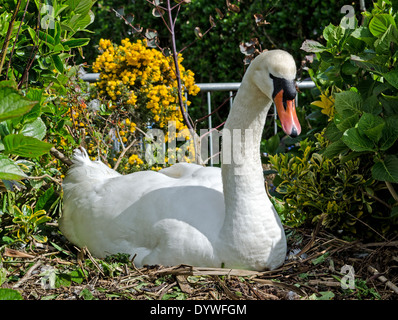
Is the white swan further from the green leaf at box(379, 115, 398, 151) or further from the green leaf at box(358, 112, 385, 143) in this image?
the green leaf at box(379, 115, 398, 151)

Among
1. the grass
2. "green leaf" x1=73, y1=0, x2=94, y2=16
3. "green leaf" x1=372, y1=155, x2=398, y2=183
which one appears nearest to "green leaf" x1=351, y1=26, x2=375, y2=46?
"green leaf" x1=372, y1=155, x2=398, y2=183

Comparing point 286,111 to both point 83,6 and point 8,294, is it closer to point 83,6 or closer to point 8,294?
point 83,6

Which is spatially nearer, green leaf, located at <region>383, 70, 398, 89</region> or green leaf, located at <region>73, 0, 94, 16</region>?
green leaf, located at <region>383, 70, 398, 89</region>

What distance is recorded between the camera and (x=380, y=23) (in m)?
2.40

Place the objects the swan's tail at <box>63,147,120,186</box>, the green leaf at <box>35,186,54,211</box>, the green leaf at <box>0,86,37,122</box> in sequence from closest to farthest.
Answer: the green leaf at <box>0,86,37,122</box> → the green leaf at <box>35,186,54,211</box> → the swan's tail at <box>63,147,120,186</box>

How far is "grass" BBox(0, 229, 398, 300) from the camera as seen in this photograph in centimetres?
244

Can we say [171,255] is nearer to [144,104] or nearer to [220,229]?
[220,229]

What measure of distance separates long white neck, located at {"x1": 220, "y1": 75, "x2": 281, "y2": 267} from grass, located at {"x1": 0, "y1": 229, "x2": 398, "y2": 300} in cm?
18

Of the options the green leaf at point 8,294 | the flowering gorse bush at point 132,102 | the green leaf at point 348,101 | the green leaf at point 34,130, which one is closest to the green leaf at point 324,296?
the green leaf at point 348,101

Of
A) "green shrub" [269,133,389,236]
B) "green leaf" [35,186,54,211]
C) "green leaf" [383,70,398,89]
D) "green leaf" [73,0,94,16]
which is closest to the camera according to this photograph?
"green leaf" [383,70,398,89]

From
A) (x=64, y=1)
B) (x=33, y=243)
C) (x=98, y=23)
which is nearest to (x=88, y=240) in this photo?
(x=33, y=243)

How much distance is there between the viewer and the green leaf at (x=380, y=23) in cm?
237

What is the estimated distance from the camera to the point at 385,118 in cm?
250

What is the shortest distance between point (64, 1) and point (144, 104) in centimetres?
176
